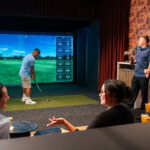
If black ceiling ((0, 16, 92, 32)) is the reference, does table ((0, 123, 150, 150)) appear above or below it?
below

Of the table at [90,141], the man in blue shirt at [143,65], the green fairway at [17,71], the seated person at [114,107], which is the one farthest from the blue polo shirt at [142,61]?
the green fairway at [17,71]

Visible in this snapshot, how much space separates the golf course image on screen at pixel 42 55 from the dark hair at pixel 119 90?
7.08 meters

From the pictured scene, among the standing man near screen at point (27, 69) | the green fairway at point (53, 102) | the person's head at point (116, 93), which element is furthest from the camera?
the standing man near screen at point (27, 69)

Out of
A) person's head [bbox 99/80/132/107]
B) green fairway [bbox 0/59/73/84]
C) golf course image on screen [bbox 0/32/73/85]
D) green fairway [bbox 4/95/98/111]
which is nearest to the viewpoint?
person's head [bbox 99/80/132/107]

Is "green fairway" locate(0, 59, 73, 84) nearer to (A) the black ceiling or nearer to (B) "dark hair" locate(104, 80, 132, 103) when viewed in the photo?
(A) the black ceiling

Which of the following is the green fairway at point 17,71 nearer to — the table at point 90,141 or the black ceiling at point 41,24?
the black ceiling at point 41,24

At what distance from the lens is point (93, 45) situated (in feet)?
22.9

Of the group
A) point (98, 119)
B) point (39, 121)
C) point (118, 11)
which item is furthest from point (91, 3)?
point (98, 119)

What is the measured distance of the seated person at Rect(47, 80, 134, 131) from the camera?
4.56 ft

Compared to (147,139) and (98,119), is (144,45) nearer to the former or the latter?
(98,119)

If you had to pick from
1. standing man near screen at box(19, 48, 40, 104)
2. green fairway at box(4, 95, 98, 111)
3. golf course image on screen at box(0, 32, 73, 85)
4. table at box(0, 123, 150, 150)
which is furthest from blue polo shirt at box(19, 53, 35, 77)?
table at box(0, 123, 150, 150)

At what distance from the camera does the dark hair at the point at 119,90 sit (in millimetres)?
1523

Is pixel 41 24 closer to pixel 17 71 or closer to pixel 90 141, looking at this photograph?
pixel 17 71

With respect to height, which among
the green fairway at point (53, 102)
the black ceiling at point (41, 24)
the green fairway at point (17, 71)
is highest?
the black ceiling at point (41, 24)
